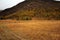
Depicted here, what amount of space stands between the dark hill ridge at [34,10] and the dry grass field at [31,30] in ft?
0.68

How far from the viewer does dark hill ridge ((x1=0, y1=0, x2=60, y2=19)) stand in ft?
9.81

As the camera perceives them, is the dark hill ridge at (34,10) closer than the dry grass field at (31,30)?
No

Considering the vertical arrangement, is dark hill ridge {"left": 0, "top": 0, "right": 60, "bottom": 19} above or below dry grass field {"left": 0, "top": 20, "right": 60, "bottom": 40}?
above

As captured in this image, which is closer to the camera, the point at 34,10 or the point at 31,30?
the point at 31,30

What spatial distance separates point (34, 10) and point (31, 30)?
0.70 m

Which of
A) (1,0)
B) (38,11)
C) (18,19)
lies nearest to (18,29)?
(18,19)

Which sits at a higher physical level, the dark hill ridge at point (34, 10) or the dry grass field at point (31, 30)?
the dark hill ridge at point (34, 10)

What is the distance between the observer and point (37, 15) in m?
3.04

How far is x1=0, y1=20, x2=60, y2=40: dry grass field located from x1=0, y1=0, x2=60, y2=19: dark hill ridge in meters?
0.21

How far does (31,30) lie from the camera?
256cm

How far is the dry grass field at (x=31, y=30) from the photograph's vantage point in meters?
2.40

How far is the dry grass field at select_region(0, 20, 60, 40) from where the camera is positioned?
94.3 inches

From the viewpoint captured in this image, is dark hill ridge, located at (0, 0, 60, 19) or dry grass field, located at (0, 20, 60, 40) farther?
dark hill ridge, located at (0, 0, 60, 19)

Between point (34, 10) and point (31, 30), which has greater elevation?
point (34, 10)
